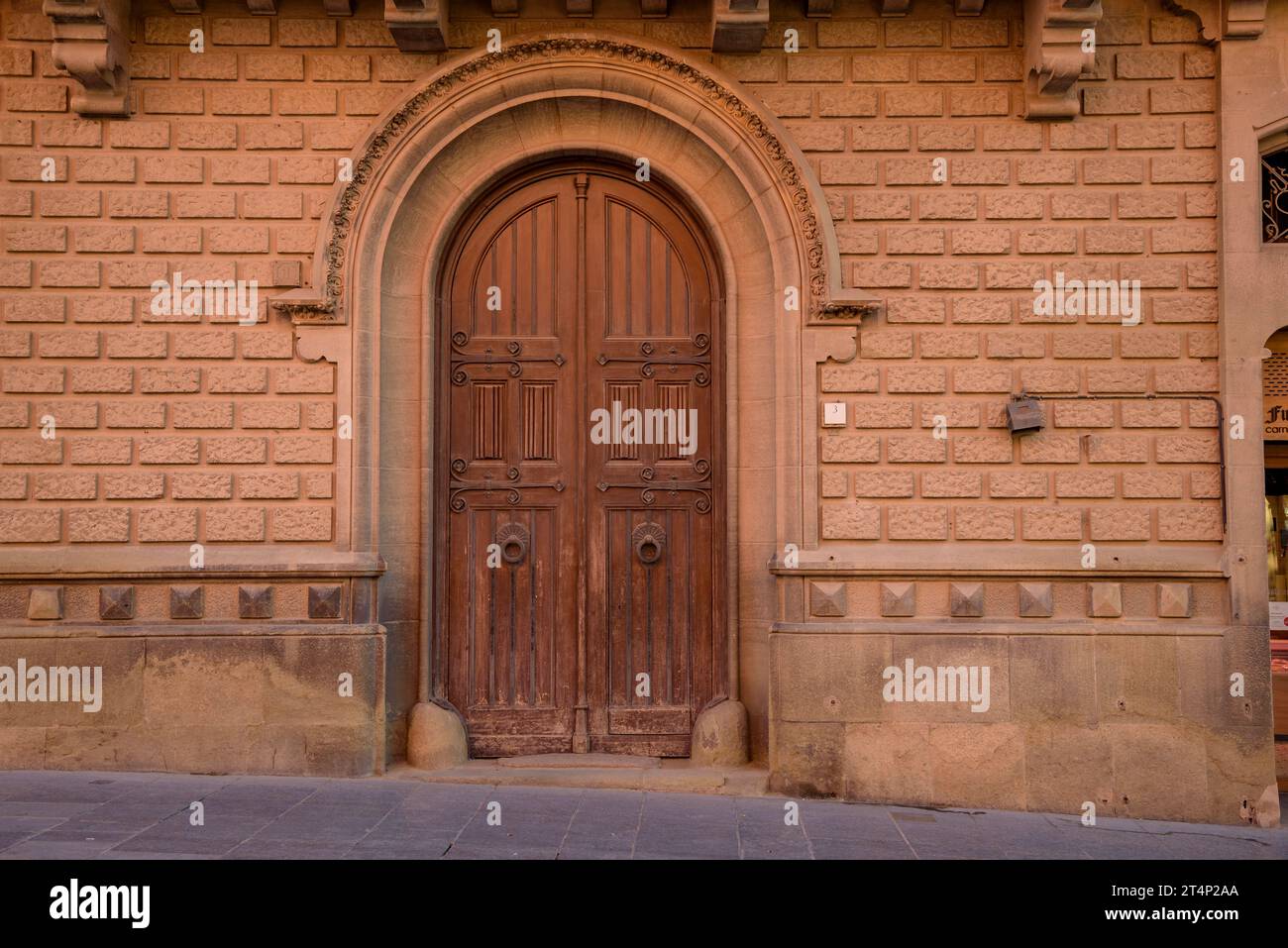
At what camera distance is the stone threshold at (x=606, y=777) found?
8.67 metres

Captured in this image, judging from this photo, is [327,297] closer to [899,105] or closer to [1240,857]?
[899,105]

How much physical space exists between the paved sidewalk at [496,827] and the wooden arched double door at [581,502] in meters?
1.01

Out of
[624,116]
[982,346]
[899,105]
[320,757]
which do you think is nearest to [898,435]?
[982,346]

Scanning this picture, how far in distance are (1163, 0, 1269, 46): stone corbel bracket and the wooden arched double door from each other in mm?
4493

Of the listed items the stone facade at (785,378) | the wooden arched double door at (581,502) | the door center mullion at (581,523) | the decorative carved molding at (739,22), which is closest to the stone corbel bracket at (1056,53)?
the stone facade at (785,378)

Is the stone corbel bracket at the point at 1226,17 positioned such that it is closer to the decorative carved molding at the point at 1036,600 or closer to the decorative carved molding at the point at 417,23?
the decorative carved molding at the point at 1036,600

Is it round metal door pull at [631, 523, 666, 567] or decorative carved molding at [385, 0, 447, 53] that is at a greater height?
decorative carved molding at [385, 0, 447, 53]

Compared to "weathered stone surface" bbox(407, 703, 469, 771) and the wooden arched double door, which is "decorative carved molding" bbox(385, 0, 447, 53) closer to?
the wooden arched double door

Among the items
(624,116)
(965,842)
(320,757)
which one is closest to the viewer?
(965,842)

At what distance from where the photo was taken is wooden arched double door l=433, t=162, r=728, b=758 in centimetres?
930

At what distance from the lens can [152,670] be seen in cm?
860

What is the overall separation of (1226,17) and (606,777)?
26.6ft

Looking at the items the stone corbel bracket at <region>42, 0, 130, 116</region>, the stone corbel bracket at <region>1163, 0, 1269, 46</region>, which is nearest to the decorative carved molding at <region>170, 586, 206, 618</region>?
the stone corbel bracket at <region>42, 0, 130, 116</region>

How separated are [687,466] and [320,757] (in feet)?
12.8
